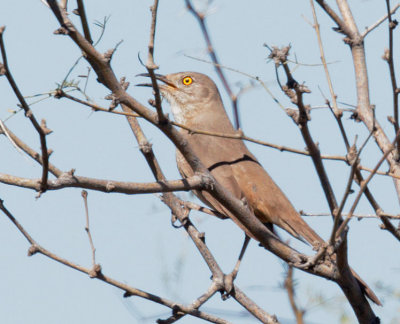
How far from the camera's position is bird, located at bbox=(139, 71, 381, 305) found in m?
6.33

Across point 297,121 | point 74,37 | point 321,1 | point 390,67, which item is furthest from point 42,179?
point 321,1

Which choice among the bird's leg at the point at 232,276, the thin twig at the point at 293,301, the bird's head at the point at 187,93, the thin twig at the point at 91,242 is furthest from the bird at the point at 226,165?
the thin twig at the point at 293,301

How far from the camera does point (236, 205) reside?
14.2 feet

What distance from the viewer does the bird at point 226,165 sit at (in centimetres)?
633

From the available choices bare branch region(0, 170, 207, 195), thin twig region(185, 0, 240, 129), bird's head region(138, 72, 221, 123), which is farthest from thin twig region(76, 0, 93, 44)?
bird's head region(138, 72, 221, 123)

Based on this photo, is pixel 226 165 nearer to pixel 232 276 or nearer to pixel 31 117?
pixel 232 276

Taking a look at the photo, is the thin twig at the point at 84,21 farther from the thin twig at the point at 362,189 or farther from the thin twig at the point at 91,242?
the thin twig at the point at 362,189

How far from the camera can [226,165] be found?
672cm

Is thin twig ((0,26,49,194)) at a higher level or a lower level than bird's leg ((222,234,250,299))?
lower

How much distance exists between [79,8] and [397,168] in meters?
2.35

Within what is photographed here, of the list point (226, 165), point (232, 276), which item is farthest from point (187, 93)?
point (232, 276)

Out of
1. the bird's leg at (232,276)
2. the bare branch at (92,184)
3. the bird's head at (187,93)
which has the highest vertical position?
the bird's head at (187,93)

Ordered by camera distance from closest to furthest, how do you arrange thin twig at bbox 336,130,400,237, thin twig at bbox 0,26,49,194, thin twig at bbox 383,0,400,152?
1. thin twig at bbox 0,26,49,194
2. thin twig at bbox 336,130,400,237
3. thin twig at bbox 383,0,400,152

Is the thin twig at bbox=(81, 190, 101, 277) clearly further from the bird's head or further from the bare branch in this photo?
the bird's head
